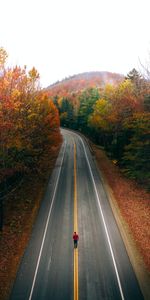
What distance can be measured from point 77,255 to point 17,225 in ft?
24.3

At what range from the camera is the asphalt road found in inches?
626

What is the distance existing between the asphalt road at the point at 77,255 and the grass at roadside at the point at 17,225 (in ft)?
1.91

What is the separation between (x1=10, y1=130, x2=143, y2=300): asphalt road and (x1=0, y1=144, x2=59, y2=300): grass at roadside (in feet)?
1.91

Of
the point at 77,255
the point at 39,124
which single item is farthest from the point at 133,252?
the point at 39,124

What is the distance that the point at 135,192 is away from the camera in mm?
31625

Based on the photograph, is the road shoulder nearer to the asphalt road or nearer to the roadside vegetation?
the asphalt road

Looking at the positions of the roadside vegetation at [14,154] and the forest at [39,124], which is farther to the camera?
the forest at [39,124]

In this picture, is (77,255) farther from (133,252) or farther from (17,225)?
(17,225)

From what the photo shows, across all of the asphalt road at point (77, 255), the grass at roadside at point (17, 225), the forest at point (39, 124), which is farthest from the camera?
the forest at point (39, 124)

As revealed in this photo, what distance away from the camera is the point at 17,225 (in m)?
24.0

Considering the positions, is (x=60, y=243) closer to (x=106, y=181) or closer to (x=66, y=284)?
(x=66, y=284)

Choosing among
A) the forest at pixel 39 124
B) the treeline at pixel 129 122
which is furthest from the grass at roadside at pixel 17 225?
the treeline at pixel 129 122

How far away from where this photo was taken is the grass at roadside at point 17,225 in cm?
1770

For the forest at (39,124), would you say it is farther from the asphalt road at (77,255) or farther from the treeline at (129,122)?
the asphalt road at (77,255)
